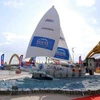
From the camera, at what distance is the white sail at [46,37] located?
30391mm

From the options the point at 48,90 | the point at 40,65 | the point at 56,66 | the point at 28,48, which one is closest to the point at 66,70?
the point at 56,66

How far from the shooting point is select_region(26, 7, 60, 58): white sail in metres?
30.4

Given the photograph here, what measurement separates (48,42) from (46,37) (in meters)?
0.92

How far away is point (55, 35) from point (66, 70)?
645 centimetres

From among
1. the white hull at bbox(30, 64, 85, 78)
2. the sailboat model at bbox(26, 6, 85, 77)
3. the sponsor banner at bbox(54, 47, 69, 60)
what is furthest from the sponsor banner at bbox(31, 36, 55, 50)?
the sponsor banner at bbox(54, 47, 69, 60)

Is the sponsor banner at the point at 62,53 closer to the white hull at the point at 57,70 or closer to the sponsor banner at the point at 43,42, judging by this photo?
the white hull at the point at 57,70

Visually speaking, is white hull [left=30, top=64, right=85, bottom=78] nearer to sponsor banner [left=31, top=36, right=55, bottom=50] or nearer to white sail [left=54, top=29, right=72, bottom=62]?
sponsor banner [left=31, top=36, right=55, bottom=50]

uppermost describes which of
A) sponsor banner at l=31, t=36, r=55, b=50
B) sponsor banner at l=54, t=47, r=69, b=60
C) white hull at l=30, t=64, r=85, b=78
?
sponsor banner at l=31, t=36, r=55, b=50

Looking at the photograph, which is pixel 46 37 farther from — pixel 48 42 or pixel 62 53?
pixel 62 53

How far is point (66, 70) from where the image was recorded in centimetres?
3219

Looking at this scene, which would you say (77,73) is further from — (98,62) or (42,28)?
(98,62)

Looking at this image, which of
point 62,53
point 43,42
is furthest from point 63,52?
point 43,42

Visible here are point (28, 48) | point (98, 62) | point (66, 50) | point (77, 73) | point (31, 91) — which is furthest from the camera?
point (98, 62)

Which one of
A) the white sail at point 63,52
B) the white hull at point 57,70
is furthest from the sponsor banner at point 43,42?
the white sail at point 63,52
